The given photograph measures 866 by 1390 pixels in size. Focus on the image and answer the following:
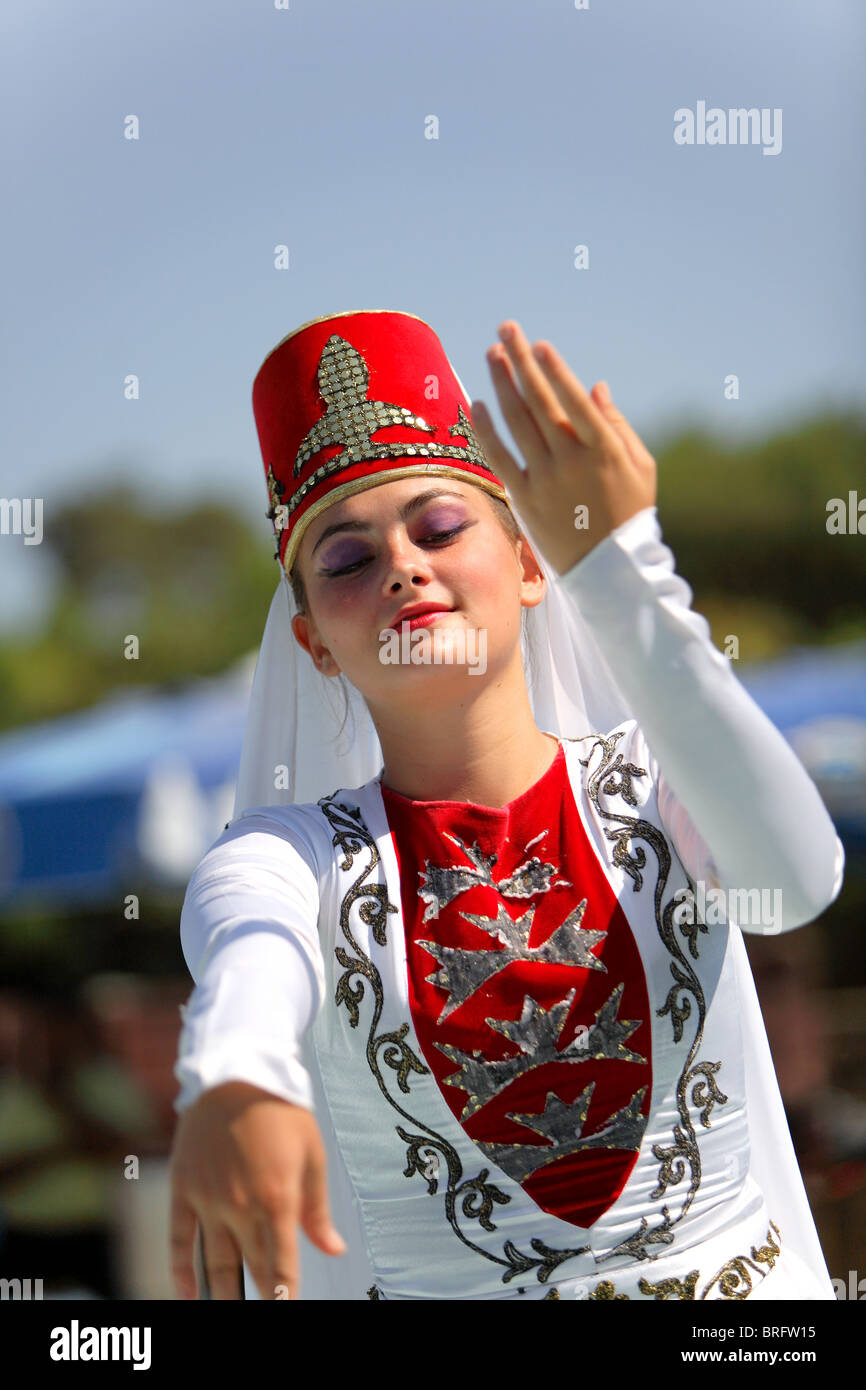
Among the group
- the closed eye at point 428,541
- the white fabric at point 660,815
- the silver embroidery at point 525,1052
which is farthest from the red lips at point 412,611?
the silver embroidery at point 525,1052

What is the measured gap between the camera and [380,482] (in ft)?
6.26

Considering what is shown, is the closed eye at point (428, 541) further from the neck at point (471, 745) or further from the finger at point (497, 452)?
the finger at point (497, 452)

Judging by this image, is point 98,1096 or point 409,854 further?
point 98,1096

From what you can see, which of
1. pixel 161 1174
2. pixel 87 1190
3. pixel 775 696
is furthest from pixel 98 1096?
pixel 775 696

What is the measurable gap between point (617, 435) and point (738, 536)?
25.8 metres

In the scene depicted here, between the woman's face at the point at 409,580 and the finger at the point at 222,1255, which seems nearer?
the finger at the point at 222,1255

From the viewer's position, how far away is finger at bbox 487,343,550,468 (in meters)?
1.48

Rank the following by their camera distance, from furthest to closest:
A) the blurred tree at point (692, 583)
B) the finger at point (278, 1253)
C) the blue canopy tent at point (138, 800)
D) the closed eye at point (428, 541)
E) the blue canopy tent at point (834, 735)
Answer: the blurred tree at point (692, 583)
the blue canopy tent at point (138, 800)
the blue canopy tent at point (834, 735)
the closed eye at point (428, 541)
the finger at point (278, 1253)

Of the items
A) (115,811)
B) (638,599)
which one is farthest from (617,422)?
(115,811)

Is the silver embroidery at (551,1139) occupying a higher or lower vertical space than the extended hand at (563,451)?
lower

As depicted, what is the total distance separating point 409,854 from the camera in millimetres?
1853

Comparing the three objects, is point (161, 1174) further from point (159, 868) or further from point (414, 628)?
point (414, 628)

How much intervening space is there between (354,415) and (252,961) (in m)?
0.88

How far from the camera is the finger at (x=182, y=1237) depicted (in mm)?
1309
